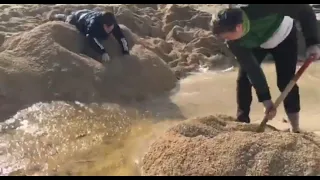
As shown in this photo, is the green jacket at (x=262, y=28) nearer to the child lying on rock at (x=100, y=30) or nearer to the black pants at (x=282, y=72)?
the black pants at (x=282, y=72)

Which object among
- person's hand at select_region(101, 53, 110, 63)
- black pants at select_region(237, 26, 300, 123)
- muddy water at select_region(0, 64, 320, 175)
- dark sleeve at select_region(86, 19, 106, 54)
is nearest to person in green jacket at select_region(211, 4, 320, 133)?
black pants at select_region(237, 26, 300, 123)

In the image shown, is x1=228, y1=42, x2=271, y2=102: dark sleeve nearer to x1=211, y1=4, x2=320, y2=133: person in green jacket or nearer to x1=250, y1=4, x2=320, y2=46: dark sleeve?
x1=211, y1=4, x2=320, y2=133: person in green jacket

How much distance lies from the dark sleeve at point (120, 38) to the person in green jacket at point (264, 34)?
1.88 meters

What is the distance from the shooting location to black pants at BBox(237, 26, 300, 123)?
327 centimetres

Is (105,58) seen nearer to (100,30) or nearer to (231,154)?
(100,30)

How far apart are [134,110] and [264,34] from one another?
156 centimetres

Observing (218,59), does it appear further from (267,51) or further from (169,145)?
(169,145)

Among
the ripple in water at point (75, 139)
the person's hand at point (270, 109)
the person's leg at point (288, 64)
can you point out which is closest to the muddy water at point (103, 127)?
the ripple in water at point (75, 139)

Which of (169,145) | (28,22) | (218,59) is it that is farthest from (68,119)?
(28,22)

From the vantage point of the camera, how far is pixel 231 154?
2.76 meters

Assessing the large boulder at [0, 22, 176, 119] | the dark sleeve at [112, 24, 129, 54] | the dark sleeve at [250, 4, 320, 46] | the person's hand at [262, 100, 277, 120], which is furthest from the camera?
the dark sleeve at [112, 24, 129, 54]

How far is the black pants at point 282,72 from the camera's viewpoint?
3271 mm

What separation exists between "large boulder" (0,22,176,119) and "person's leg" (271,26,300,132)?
5.15 feet

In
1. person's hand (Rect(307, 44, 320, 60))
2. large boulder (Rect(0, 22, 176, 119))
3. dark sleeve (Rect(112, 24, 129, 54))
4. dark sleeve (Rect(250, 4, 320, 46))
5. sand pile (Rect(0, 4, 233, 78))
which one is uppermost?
dark sleeve (Rect(250, 4, 320, 46))
